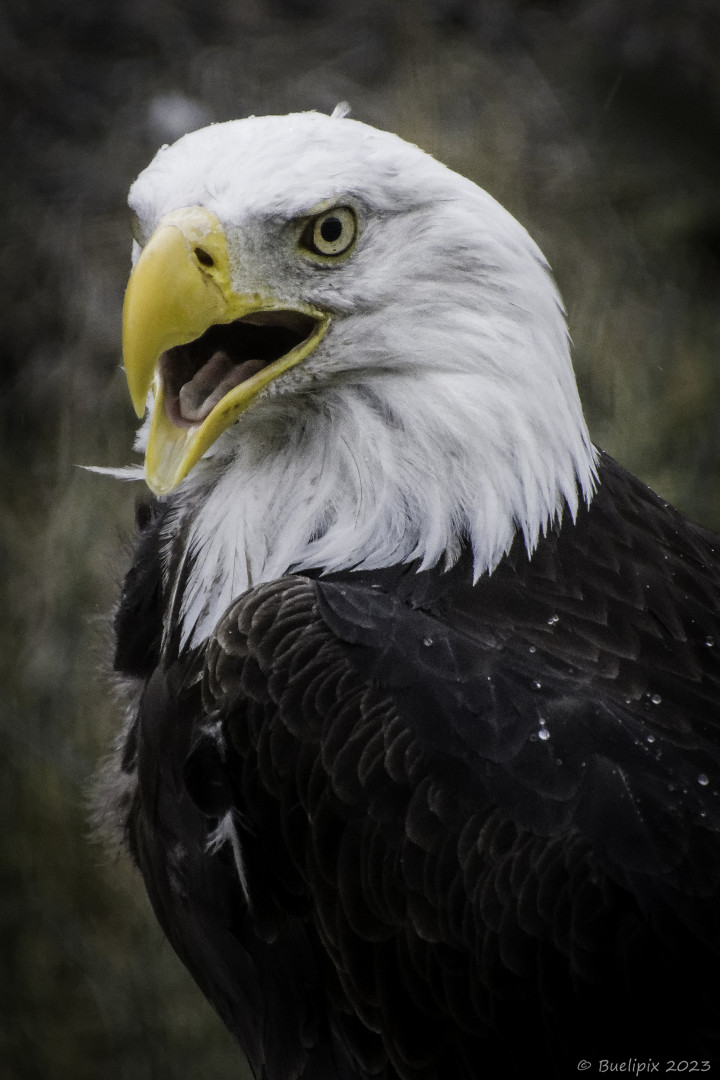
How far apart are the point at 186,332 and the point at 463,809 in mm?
930

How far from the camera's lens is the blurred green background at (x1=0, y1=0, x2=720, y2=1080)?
16.8 feet

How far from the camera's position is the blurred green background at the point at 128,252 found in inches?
202

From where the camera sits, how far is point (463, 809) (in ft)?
6.63

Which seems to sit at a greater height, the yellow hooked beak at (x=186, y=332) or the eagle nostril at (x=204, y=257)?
the eagle nostril at (x=204, y=257)

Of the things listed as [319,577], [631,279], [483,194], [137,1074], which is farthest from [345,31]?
[137,1074]

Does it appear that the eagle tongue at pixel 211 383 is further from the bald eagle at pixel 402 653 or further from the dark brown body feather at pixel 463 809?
the dark brown body feather at pixel 463 809

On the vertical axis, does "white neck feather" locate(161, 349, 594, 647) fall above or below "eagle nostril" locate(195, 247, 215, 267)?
below

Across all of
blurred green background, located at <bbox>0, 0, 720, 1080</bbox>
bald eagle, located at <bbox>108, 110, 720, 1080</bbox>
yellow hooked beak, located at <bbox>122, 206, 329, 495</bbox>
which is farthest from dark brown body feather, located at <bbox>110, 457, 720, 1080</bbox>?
blurred green background, located at <bbox>0, 0, 720, 1080</bbox>

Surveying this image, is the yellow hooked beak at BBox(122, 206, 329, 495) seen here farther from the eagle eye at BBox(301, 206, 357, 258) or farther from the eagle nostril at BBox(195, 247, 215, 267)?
the eagle eye at BBox(301, 206, 357, 258)

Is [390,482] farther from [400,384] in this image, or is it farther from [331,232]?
[331,232]

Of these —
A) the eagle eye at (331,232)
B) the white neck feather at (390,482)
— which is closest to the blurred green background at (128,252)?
the white neck feather at (390,482)

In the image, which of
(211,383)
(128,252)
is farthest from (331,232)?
(128,252)

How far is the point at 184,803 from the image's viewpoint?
2.40 metres

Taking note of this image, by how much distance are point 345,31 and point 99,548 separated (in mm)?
2839
